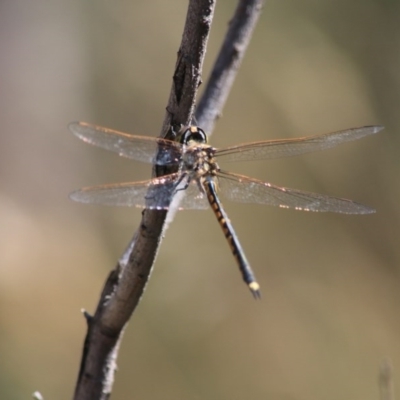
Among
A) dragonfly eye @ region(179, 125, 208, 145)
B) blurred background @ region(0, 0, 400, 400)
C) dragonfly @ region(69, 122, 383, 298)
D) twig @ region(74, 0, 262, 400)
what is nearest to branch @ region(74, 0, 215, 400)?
twig @ region(74, 0, 262, 400)

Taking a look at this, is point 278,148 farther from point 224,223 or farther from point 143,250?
point 143,250

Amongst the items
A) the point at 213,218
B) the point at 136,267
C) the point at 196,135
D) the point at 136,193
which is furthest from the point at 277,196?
the point at 213,218

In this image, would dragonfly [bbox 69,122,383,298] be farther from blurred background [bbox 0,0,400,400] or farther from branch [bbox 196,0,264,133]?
blurred background [bbox 0,0,400,400]

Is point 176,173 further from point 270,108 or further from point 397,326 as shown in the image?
point 397,326

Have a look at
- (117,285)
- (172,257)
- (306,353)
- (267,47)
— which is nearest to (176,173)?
(117,285)

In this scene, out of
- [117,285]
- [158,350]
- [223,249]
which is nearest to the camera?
[117,285]

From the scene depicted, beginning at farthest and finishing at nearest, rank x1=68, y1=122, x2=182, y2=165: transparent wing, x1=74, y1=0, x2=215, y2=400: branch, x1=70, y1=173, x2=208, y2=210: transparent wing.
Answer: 1. x1=68, y1=122, x2=182, y2=165: transparent wing
2. x1=70, y1=173, x2=208, y2=210: transparent wing
3. x1=74, y1=0, x2=215, y2=400: branch
